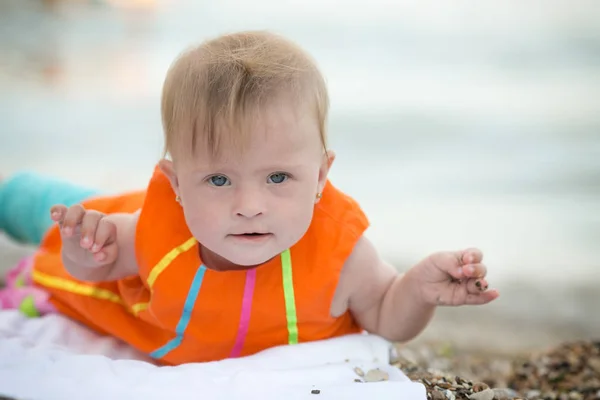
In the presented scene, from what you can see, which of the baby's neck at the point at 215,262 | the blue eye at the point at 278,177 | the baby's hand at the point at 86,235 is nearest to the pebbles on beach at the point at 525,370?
the baby's neck at the point at 215,262

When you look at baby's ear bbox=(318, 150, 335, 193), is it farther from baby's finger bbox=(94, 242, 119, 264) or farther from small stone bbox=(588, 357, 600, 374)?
small stone bbox=(588, 357, 600, 374)

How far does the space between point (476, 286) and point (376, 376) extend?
0.43 m

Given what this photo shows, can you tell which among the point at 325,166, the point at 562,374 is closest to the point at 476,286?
the point at 325,166

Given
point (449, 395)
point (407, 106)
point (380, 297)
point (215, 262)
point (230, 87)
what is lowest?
point (449, 395)

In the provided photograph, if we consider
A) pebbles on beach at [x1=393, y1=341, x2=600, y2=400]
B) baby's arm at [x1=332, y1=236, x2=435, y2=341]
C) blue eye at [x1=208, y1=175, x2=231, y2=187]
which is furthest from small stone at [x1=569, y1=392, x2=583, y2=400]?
blue eye at [x1=208, y1=175, x2=231, y2=187]

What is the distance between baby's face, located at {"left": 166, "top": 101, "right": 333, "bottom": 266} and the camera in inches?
74.9

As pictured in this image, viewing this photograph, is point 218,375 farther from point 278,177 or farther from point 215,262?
point 278,177

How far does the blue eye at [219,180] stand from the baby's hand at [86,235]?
530mm

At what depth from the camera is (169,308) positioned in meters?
2.29

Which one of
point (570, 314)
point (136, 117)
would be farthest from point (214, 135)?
point (136, 117)

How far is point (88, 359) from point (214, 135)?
2.64ft

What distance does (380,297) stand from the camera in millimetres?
2434

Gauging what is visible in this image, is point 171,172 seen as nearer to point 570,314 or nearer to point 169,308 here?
point 169,308

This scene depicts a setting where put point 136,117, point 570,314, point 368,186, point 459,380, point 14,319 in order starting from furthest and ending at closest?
point 136,117
point 368,186
point 570,314
point 14,319
point 459,380
